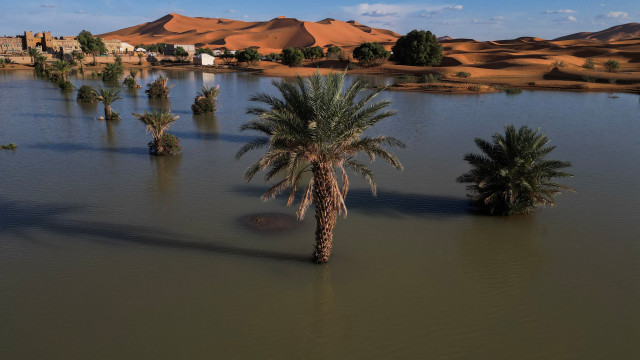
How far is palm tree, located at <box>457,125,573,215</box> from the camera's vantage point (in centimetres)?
1747

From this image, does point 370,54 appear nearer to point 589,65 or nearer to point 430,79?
point 430,79

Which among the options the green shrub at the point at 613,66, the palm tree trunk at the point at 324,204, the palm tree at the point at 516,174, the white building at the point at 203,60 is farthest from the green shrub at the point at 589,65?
the palm tree trunk at the point at 324,204

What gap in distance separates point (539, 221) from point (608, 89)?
5711cm

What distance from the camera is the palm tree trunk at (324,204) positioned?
13.0 m

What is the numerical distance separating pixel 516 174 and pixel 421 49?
80756 millimetres

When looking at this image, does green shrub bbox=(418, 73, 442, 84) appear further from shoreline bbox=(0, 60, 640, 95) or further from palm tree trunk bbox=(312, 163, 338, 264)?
palm tree trunk bbox=(312, 163, 338, 264)

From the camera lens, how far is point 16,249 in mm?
14812

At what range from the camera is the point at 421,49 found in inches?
3637

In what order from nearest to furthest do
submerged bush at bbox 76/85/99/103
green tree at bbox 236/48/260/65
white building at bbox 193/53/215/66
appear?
submerged bush at bbox 76/85/99/103 < green tree at bbox 236/48/260/65 < white building at bbox 193/53/215/66

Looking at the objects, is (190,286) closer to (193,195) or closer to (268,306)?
(268,306)

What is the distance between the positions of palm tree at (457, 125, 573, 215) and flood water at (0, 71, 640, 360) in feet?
2.59

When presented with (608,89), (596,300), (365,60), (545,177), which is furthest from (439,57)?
(596,300)

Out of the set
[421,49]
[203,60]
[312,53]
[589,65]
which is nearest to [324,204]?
[421,49]

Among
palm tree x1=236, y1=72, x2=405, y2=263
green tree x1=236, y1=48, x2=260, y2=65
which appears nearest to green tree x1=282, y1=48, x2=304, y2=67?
green tree x1=236, y1=48, x2=260, y2=65
